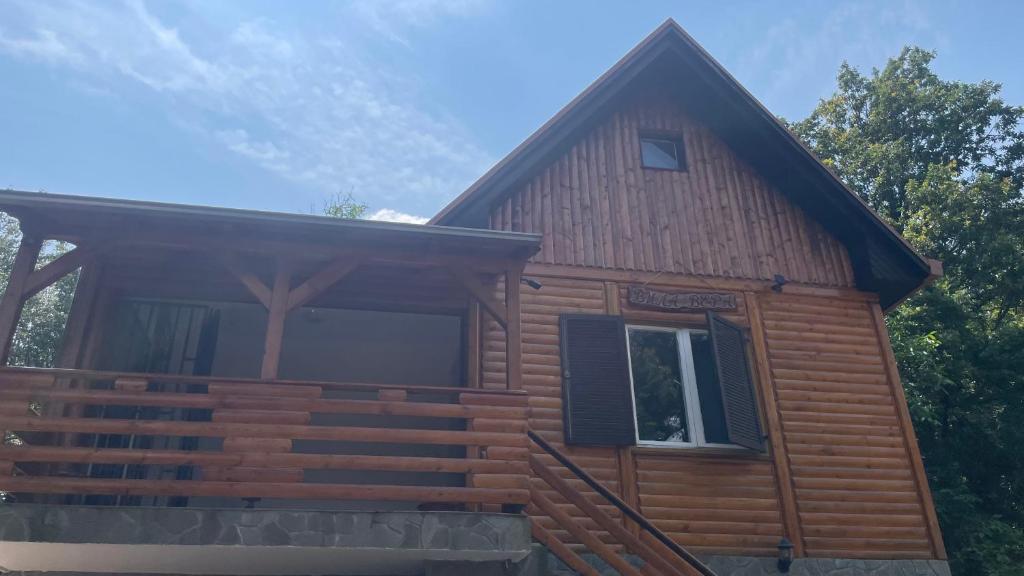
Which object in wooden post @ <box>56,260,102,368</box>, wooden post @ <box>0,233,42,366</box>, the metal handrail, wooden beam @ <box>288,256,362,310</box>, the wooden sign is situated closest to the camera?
wooden post @ <box>0,233,42,366</box>

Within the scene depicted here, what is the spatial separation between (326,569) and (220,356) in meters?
4.01

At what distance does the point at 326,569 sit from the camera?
7301mm

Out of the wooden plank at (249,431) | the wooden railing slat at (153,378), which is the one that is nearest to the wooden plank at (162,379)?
the wooden railing slat at (153,378)

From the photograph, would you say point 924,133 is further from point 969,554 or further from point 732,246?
point 732,246

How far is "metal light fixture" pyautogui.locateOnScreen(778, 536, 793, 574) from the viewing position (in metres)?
8.16

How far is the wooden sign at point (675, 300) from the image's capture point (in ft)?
31.0

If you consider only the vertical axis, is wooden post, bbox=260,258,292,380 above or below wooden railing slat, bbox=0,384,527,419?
above

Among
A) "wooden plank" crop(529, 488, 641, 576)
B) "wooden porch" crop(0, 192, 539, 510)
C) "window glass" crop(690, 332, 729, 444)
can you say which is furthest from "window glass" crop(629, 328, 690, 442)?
"wooden plank" crop(529, 488, 641, 576)

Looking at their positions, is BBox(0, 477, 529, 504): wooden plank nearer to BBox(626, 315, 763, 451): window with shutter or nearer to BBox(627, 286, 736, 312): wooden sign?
BBox(626, 315, 763, 451): window with shutter

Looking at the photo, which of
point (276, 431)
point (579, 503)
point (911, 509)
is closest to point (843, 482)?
point (911, 509)

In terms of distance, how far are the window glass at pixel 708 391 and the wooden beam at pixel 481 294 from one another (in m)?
3.02

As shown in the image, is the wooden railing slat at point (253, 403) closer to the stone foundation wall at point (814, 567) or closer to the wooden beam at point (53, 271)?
the wooden beam at point (53, 271)

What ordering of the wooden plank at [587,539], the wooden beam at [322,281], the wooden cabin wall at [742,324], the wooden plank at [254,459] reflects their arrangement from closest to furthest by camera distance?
the wooden plank at [254,459], the wooden plank at [587,539], the wooden beam at [322,281], the wooden cabin wall at [742,324]

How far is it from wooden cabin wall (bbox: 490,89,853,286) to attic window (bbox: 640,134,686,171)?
13 cm
